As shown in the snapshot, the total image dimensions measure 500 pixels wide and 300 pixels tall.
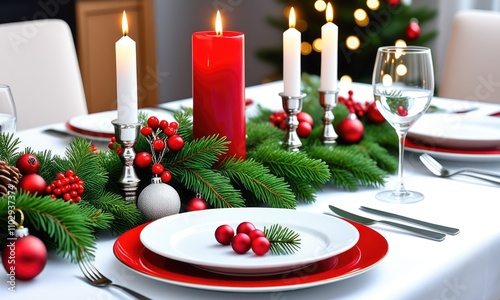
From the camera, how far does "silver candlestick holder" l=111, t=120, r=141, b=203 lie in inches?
35.6

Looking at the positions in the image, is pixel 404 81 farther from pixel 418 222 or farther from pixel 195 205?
pixel 195 205

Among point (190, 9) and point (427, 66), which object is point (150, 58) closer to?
point (190, 9)

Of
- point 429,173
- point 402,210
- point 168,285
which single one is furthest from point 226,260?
point 429,173

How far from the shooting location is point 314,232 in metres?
0.82

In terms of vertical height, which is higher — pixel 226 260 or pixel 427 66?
pixel 427 66

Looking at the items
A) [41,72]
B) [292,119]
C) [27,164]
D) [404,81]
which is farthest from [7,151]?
[41,72]

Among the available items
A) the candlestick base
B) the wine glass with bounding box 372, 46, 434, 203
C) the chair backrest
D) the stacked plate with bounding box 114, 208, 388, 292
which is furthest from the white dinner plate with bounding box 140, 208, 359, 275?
the chair backrest

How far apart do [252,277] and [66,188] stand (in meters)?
0.25

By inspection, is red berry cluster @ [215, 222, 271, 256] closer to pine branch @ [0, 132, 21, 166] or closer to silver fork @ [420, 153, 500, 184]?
pine branch @ [0, 132, 21, 166]

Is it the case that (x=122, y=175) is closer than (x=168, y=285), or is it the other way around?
(x=168, y=285)

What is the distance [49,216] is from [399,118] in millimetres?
480

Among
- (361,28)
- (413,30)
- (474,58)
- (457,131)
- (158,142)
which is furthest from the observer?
(361,28)

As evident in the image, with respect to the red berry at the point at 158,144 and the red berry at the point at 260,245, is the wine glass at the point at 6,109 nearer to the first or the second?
the red berry at the point at 158,144

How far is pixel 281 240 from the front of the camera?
77 cm
